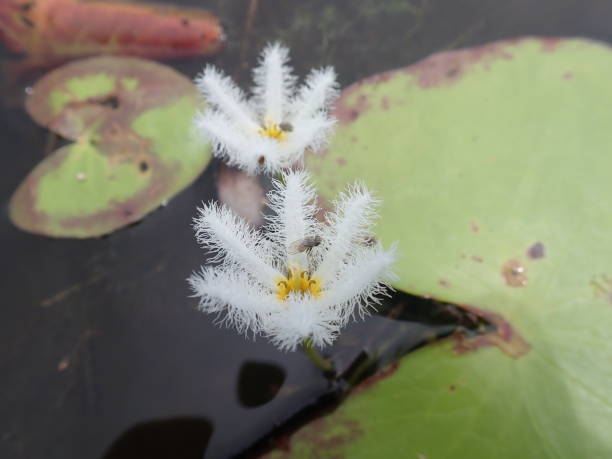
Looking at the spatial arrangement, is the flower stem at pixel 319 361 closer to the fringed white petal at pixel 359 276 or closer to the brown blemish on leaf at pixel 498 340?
the fringed white petal at pixel 359 276

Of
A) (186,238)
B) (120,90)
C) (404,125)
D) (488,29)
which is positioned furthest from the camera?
(488,29)

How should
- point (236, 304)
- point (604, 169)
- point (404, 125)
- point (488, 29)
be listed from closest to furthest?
point (236, 304) → point (604, 169) → point (404, 125) → point (488, 29)

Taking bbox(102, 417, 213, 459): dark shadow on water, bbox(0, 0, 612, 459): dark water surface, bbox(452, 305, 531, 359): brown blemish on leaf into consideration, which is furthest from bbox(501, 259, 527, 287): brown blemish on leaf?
bbox(102, 417, 213, 459): dark shadow on water

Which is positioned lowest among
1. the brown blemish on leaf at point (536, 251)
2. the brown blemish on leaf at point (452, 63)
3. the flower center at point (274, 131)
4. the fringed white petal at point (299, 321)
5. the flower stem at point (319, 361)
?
the flower stem at point (319, 361)

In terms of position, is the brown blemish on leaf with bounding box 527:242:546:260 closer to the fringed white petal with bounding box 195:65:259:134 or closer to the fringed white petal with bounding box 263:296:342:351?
the fringed white petal with bounding box 263:296:342:351

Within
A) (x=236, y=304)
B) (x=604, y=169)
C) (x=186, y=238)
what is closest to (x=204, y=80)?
(x=186, y=238)

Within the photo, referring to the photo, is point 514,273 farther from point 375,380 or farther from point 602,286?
point 375,380

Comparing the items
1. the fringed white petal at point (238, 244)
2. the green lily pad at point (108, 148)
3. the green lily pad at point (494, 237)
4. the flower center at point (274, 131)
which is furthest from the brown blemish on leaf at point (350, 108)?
the fringed white petal at point (238, 244)

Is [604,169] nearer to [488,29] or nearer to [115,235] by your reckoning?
[488,29]
